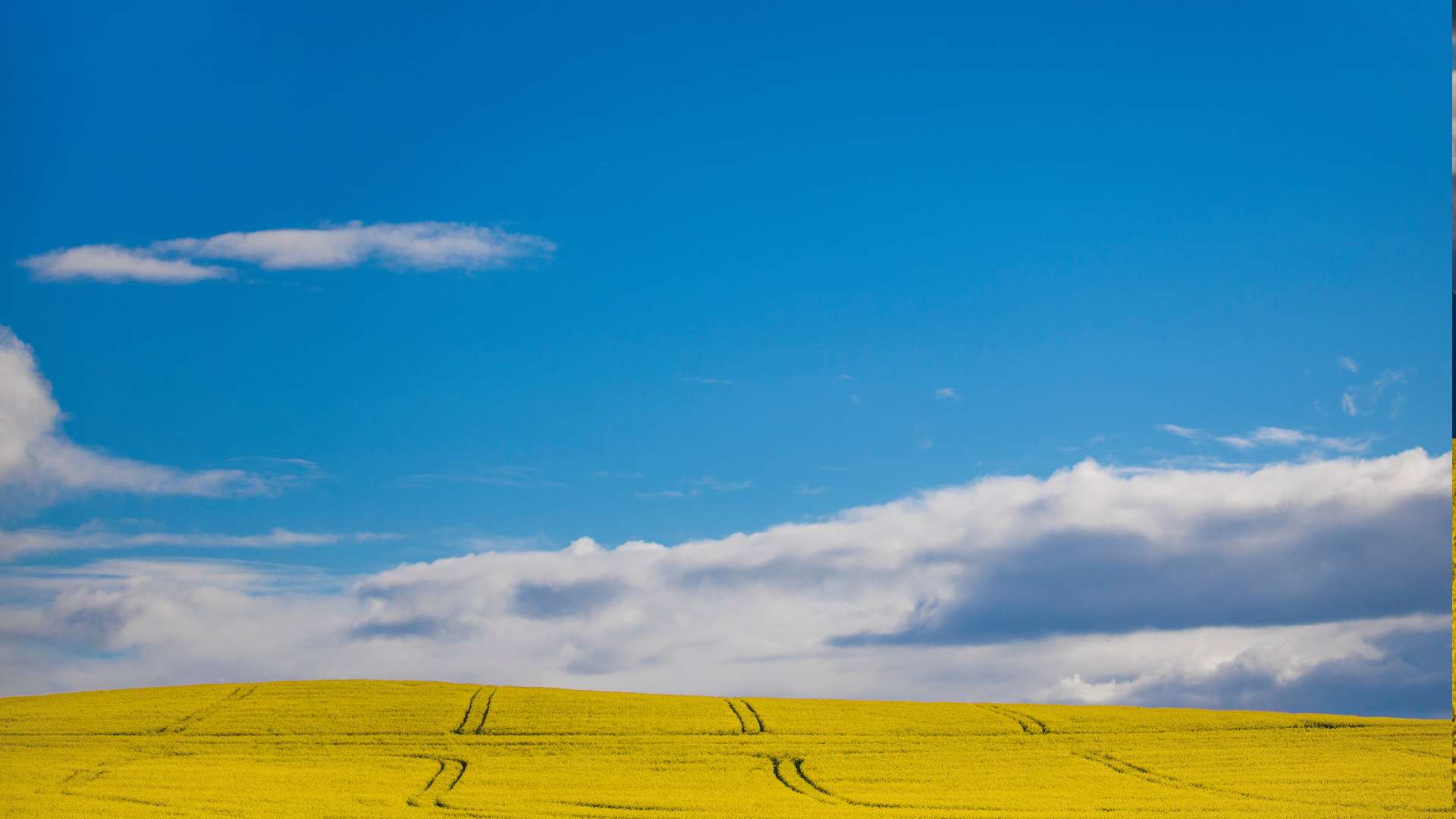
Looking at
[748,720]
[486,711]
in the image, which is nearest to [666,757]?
[748,720]

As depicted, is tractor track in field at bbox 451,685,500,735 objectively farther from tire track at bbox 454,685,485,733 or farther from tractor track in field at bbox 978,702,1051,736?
tractor track in field at bbox 978,702,1051,736

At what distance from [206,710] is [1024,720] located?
118 ft

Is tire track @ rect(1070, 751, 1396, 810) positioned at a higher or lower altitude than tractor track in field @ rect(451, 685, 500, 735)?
lower

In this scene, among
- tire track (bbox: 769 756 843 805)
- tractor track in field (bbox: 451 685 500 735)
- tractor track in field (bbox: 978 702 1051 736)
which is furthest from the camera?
tractor track in field (bbox: 978 702 1051 736)

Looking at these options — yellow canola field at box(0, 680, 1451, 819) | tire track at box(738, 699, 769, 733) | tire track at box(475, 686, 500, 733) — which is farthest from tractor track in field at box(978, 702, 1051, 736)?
tire track at box(475, 686, 500, 733)

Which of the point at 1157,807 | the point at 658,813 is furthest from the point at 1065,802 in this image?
the point at 658,813

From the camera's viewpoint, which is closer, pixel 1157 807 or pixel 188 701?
pixel 1157 807

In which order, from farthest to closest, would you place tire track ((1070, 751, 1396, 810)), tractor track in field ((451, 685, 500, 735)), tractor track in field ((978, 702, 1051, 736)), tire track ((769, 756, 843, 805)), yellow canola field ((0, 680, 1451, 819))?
1. tractor track in field ((978, 702, 1051, 736))
2. tractor track in field ((451, 685, 500, 735))
3. tire track ((769, 756, 843, 805))
4. tire track ((1070, 751, 1396, 810))
5. yellow canola field ((0, 680, 1451, 819))

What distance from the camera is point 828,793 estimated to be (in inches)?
1454

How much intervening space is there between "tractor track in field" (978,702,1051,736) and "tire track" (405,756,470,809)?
2380 cm

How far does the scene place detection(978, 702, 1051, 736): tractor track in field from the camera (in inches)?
2029

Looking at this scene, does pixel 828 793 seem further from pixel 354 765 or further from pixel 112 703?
pixel 112 703

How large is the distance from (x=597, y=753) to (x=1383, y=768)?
90.5ft

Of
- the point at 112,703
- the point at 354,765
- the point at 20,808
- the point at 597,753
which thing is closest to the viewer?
the point at 20,808
